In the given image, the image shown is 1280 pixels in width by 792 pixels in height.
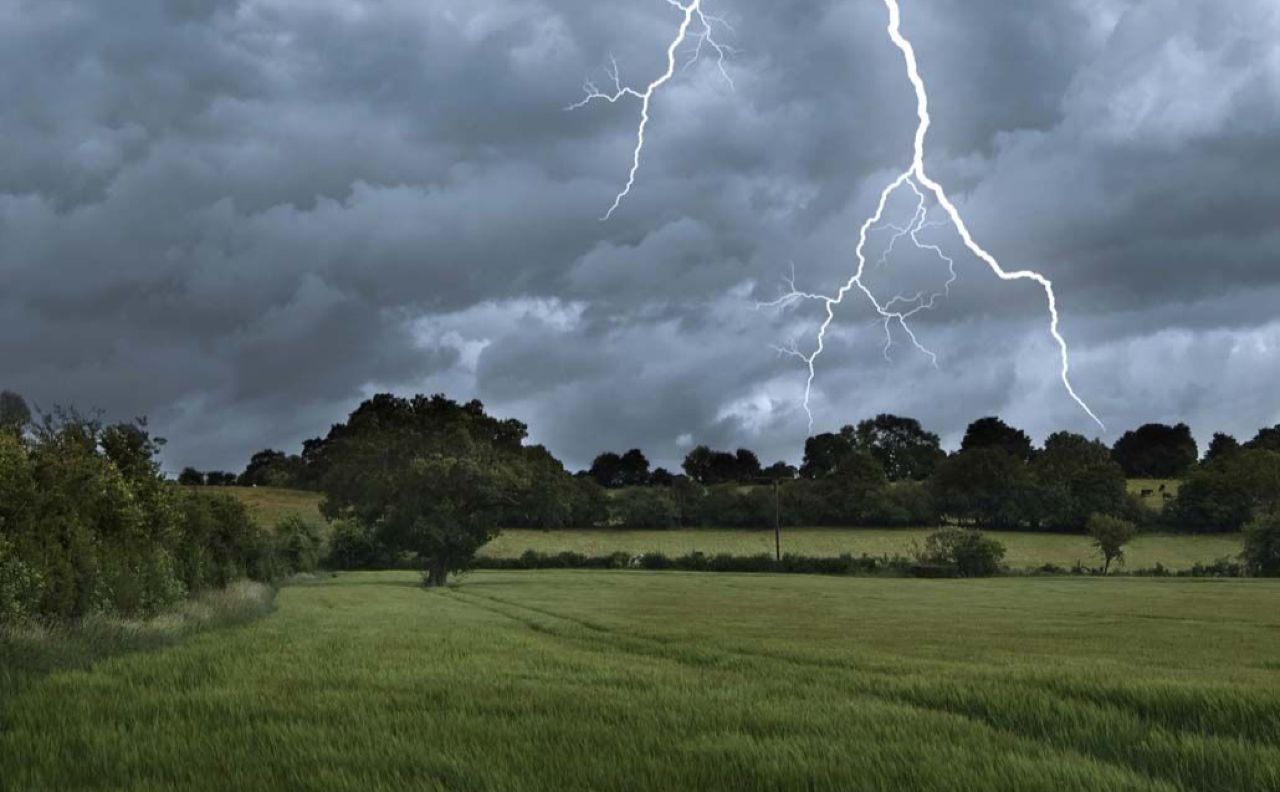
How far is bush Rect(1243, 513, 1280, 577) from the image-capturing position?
8738 centimetres

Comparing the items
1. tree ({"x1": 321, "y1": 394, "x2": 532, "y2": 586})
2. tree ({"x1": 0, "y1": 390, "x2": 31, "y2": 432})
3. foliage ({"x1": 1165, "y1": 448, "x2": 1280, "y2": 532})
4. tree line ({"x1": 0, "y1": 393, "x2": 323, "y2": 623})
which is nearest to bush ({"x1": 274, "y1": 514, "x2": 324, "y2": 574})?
tree ({"x1": 321, "y1": 394, "x2": 532, "y2": 586})

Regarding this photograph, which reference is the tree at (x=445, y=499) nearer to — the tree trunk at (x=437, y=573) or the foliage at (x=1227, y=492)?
the tree trunk at (x=437, y=573)

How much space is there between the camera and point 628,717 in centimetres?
1040

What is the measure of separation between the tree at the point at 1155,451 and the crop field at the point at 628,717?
170293mm

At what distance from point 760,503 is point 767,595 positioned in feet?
230

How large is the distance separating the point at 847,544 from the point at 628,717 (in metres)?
104

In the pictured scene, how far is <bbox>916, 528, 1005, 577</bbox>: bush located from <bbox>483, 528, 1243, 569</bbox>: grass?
7474 millimetres

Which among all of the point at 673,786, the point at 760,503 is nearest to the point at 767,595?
the point at 673,786

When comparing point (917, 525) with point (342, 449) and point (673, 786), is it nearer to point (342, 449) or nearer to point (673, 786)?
point (342, 449)

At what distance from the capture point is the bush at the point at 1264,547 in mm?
87375

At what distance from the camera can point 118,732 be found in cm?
1004

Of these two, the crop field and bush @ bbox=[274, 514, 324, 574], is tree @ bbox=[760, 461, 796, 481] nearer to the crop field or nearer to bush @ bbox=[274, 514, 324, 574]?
bush @ bbox=[274, 514, 324, 574]

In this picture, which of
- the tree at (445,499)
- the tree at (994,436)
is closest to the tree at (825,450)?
the tree at (994,436)

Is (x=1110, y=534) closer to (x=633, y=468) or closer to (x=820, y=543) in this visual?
(x=820, y=543)
